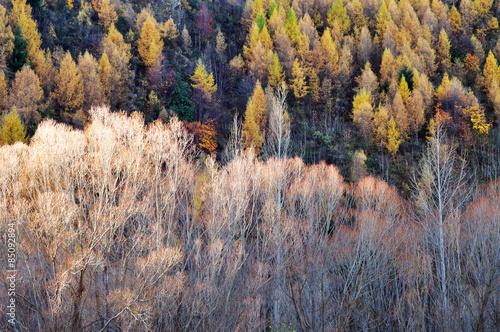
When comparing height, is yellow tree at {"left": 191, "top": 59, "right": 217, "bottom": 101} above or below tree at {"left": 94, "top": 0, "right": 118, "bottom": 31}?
below

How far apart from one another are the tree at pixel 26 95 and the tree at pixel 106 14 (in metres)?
17.5

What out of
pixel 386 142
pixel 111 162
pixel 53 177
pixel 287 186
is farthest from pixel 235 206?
pixel 386 142

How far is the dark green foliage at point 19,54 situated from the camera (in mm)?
29358

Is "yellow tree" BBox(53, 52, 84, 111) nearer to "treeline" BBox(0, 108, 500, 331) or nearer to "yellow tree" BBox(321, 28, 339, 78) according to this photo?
"treeline" BBox(0, 108, 500, 331)

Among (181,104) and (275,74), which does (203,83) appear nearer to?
(181,104)

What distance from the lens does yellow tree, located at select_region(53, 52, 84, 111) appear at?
28594mm

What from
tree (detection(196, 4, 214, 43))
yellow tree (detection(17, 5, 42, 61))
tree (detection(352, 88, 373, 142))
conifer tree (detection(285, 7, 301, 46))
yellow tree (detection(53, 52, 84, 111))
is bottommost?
tree (detection(352, 88, 373, 142))

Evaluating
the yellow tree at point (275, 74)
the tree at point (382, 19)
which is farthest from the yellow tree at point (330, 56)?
the tree at point (382, 19)

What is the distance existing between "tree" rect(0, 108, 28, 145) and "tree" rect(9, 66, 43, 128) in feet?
10.1

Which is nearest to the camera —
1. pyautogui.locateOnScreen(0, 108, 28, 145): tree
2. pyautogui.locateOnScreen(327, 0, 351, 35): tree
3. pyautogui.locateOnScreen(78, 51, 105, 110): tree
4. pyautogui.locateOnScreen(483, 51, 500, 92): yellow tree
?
pyautogui.locateOnScreen(0, 108, 28, 145): tree

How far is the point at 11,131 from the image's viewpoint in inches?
854

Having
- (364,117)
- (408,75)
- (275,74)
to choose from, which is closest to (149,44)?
(275,74)

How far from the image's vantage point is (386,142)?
32.2 metres

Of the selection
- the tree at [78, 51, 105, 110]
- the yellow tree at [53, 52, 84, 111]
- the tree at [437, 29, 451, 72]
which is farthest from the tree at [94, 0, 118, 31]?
the tree at [437, 29, 451, 72]
